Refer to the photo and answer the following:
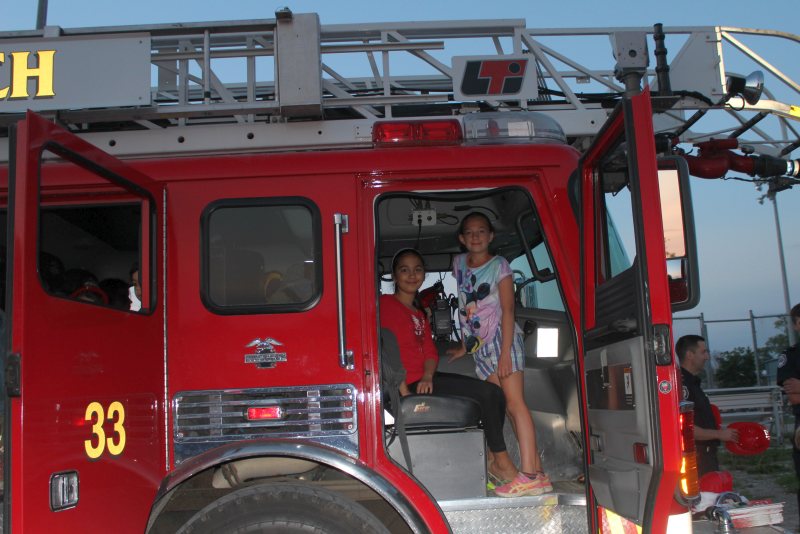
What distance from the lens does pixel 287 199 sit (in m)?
3.46

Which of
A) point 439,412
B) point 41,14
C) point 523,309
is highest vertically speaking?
point 41,14

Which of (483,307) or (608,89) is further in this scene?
(608,89)

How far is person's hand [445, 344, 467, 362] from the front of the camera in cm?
424

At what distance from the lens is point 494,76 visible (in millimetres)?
4000

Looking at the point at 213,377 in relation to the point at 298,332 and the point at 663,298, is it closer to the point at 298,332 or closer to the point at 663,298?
the point at 298,332

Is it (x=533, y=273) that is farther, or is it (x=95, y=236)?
(x=533, y=273)

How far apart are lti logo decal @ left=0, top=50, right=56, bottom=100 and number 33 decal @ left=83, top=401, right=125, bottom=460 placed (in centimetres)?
158

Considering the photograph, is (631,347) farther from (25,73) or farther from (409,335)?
(25,73)

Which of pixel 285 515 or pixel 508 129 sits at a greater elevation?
pixel 508 129

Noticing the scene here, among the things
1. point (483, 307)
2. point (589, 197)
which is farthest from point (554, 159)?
point (483, 307)

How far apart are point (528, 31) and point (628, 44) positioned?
0.67 m

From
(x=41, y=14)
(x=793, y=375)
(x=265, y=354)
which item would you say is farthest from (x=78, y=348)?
(x=41, y=14)

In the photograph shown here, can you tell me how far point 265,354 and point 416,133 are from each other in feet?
3.97

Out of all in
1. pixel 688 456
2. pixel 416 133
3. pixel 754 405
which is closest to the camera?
pixel 688 456
